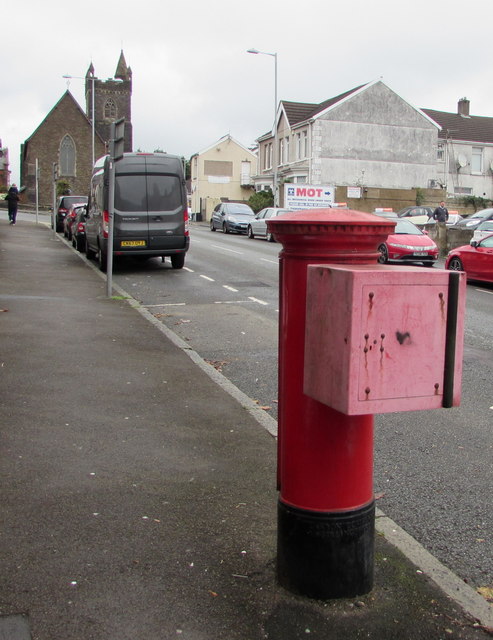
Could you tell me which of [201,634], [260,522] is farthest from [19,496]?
[201,634]

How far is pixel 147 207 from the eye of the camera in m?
18.1

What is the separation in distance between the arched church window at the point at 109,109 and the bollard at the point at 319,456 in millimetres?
→ 96807

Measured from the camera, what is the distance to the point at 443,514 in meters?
4.11

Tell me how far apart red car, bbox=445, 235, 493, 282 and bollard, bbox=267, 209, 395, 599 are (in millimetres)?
15198

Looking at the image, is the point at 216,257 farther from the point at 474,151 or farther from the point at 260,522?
the point at 474,151

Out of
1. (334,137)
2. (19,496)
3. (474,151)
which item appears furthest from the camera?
(474,151)

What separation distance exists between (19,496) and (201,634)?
1645mm

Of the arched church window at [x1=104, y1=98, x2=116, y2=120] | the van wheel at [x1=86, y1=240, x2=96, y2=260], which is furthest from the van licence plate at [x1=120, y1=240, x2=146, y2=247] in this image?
the arched church window at [x1=104, y1=98, x2=116, y2=120]

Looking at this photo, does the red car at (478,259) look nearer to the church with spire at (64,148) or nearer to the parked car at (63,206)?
the parked car at (63,206)

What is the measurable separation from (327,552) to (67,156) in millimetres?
80957

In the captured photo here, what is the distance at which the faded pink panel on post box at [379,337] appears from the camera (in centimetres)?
262

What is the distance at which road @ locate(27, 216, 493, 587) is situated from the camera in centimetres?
390

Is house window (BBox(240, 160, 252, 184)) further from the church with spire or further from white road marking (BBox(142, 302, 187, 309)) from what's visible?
white road marking (BBox(142, 302, 187, 309))

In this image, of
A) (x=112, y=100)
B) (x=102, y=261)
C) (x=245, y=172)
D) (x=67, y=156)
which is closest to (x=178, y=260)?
(x=102, y=261)
